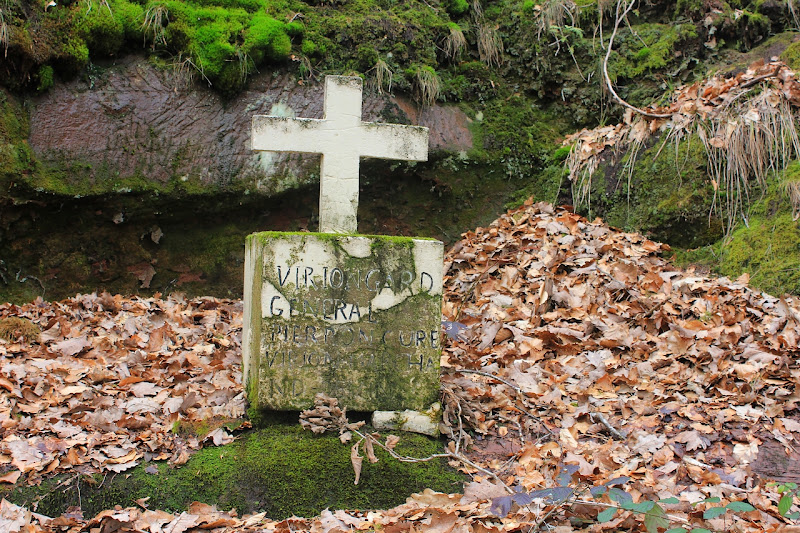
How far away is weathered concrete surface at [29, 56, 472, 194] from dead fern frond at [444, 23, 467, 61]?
127 centimetres

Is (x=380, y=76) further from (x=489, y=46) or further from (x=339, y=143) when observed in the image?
(x=339, y=143)

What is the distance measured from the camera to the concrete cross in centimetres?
372

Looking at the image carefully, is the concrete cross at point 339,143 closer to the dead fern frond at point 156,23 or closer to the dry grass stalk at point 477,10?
the dead fern frond at point 156,23

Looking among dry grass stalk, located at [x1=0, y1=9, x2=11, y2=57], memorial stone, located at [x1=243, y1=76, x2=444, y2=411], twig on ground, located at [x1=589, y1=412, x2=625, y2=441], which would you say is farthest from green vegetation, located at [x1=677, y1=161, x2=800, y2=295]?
dry grass stalk, located at [x1=0, y1=9, x2=11, y2=57]

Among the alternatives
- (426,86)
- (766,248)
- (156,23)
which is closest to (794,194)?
(766,248)

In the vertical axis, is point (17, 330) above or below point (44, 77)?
below

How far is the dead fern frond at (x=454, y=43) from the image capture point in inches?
287

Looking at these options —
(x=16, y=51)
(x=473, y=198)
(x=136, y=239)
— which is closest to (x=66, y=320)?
(x=136, y=239)

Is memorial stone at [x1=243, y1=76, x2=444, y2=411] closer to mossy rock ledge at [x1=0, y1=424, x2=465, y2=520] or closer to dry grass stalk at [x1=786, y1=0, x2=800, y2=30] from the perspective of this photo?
mossy rock ledge at [x1=0, y1=424, x2=465, y2=520]

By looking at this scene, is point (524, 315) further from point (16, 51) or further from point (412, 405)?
point (16, 51)

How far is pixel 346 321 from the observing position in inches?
135

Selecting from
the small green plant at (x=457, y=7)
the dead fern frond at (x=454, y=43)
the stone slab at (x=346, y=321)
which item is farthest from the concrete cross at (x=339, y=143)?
the small green plant at (x=457, y=7)

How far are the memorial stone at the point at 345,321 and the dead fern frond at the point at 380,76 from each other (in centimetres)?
359

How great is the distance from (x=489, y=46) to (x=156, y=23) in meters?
3.53
